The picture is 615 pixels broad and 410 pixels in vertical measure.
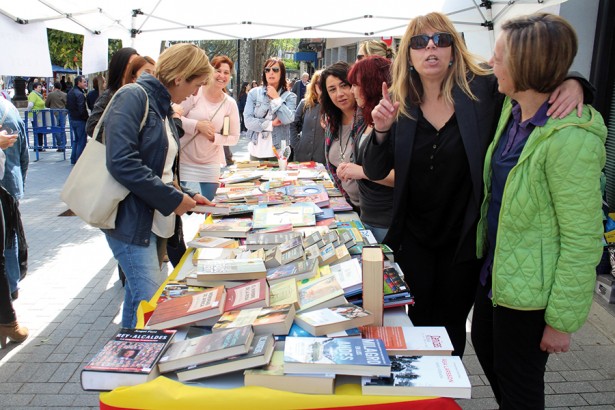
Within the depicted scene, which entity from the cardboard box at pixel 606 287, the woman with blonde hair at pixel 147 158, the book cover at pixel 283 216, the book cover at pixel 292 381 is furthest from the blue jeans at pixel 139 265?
the cardboard box at pixel 606 287

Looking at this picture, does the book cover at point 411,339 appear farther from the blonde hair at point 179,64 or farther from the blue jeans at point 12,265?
the blue jeans at point 12,265

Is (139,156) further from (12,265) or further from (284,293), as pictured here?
(12,265)

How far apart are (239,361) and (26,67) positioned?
435 cm

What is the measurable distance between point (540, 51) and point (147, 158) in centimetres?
183

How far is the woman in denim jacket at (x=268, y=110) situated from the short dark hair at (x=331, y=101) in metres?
2.20

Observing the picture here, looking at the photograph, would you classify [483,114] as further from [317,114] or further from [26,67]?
[26,67]

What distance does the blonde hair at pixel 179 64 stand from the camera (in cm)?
268

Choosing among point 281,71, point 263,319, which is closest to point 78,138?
point 281,71

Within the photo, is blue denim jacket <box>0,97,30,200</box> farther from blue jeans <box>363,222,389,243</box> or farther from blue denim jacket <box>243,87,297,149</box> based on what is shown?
blue denim jacket <box>243,87,297,149</box>

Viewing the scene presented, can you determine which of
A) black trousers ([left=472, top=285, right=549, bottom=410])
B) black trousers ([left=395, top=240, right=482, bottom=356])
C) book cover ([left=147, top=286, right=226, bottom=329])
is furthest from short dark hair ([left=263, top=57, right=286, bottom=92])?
black trousers ([left=472, top=285, right=549, bottom=410])

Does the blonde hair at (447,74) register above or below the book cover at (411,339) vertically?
above

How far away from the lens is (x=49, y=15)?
17.4 ft

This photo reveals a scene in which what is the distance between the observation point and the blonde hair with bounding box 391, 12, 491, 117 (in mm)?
2246

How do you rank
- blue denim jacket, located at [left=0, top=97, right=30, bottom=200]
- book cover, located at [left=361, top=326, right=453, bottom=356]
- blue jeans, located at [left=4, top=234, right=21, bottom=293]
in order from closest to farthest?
book cover, located at [left=361, top=326, right=453, bottom=356]
blue denim jacket, located at [left=0, top=97, right=30, bottom=200]
blue jeans, located at [left=4, top=234, right=21, bottom=293]
